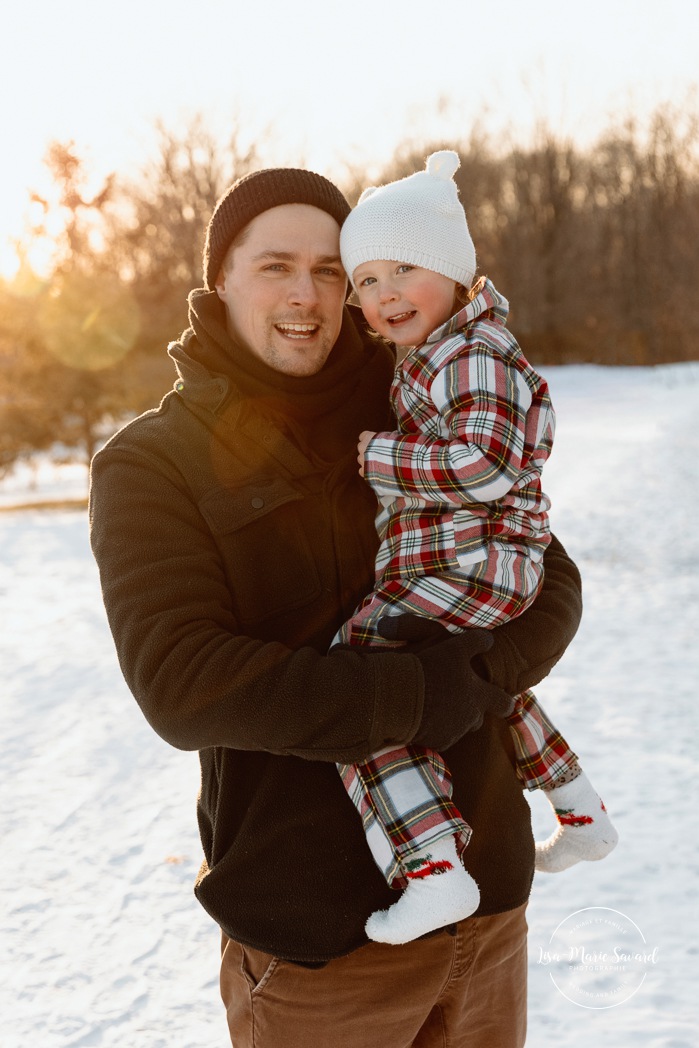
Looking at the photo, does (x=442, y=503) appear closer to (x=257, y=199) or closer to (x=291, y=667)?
(x=291, y=667)

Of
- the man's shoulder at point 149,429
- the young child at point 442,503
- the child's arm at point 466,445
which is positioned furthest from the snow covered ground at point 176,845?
the man's shoulder at point 149,429

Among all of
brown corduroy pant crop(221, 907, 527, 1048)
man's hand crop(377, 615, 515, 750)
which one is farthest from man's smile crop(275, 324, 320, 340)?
brown corduroy pant crop(221, 907, 527, 1048)

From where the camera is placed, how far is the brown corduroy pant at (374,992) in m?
1.77

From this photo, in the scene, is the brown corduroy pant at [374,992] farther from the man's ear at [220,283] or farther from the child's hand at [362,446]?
the man's ear at [220,283]

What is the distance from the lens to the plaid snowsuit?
178 centimetres

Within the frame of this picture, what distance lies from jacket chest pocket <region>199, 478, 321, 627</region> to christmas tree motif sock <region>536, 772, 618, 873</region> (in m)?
0.82

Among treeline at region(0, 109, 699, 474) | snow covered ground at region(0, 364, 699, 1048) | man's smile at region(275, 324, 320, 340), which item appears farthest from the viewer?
treeline at region(0, 109, 699, 474)

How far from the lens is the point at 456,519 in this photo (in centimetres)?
194

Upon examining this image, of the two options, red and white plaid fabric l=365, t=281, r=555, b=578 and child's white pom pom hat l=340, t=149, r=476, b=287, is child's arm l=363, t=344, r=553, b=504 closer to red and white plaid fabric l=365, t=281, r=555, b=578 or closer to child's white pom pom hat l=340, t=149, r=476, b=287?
red and white plaid fabric l=365, t=281, r=555, b=578

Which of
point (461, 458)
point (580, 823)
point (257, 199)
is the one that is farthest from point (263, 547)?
point (580, 823)

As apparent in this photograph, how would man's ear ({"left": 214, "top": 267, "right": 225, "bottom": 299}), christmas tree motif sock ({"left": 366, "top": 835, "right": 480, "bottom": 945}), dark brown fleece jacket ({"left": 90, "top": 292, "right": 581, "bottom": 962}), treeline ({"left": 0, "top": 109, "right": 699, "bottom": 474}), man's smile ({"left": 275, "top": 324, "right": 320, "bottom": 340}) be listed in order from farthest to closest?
treeline ({"left": 0, "top": 109, "right": 699, "bottom": 474}) < man's ear ({"left": 214, "top": 267, "right": 225, "bottom": 299}) < man's smile ({"left": 275, "top": 324, "right": 320, "bottom": 340}) < christmas tree motif sock ({"left": 366, "top": 835, "right": 480, "bottom": 945}) < dark brown fleece jacket ({"left": 90, "top": 292, "right": 581, "bottom": 962})

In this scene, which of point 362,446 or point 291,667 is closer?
point 291,667

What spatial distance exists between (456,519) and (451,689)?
0.42 m

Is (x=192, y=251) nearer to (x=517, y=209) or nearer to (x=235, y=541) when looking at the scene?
(x=517, y=209)
